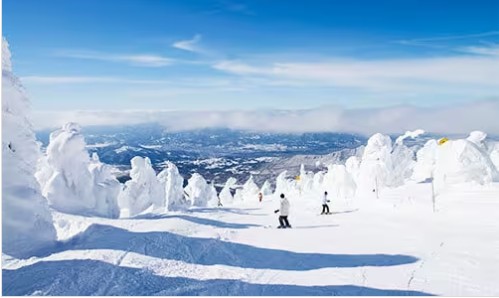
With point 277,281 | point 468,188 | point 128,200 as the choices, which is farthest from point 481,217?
point 128,200

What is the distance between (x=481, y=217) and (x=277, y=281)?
1343cm

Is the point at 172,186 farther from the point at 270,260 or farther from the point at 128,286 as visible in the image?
the point at 128,286

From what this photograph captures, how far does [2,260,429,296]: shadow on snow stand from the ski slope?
24mm

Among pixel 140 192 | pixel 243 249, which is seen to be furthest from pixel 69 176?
pixel 243 249

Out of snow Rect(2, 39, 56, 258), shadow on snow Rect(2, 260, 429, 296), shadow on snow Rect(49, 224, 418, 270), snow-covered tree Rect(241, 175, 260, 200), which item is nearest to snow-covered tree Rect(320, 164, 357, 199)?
shadow on snow Rect(49, 224, 418, 270)

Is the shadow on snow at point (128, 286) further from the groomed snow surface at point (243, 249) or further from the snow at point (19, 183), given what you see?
the snow at point (19, 183)

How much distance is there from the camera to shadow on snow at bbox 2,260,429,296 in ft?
36.1

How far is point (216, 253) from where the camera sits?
585 inches

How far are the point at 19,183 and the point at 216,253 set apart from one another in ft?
22.8

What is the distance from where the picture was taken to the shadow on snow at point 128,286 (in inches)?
434

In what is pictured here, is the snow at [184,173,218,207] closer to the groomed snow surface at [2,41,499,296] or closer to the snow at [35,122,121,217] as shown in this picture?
the snow at [35,122,121,217]

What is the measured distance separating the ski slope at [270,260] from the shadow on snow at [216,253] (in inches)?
1.2

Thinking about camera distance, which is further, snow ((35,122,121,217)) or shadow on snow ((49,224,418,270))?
snow ((35,122,121,217))

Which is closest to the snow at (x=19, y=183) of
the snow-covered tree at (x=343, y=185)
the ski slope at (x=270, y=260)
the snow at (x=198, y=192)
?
the ski slope at (x=270, y=260)
